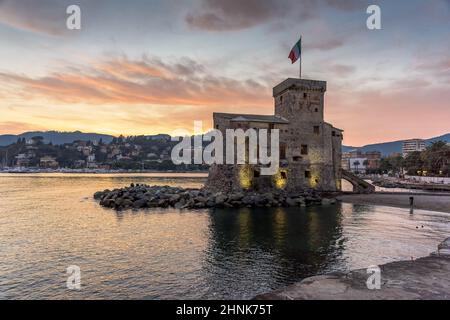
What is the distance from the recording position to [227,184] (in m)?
43.2

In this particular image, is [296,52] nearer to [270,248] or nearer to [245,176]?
[245,176]

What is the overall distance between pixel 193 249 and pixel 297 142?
32463 mm

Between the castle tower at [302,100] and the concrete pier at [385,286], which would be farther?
the castle tower at [302,100]

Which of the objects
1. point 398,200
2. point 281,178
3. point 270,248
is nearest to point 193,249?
point 270,248

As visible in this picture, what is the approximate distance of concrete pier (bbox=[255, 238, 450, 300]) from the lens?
28.8 feet

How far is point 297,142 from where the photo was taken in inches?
1852

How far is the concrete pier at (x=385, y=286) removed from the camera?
8781mm

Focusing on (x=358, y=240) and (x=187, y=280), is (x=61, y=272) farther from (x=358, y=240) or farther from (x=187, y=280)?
(x=358, y=240)

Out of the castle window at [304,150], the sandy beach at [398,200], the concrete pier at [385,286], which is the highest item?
the castle window at [304,150]

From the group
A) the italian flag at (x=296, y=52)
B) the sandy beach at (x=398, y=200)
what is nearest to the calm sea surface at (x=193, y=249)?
the sandy beach at (x=398, y=200)

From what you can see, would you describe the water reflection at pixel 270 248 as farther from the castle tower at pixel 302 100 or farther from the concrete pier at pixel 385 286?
the castle tower at pixel 302 100

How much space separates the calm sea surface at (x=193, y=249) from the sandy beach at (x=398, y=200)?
6476 mm

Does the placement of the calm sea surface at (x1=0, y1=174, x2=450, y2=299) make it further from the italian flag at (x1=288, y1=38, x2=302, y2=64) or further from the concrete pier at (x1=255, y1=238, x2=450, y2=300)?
the italian flag at (x1=288, y1=38, x2=302, y2=64)
